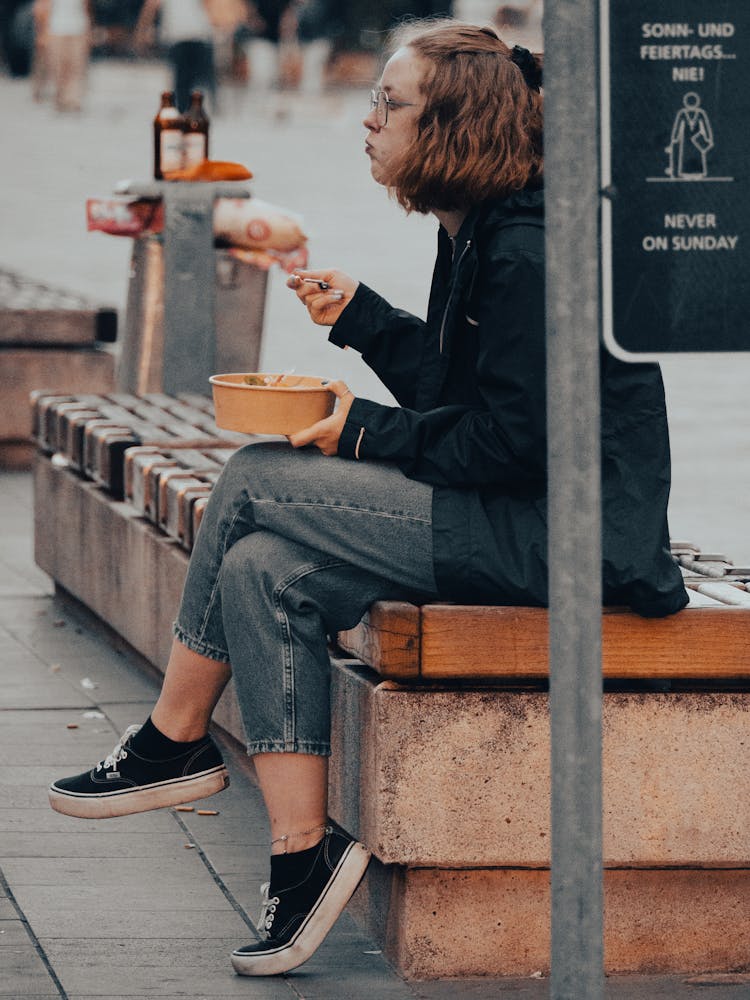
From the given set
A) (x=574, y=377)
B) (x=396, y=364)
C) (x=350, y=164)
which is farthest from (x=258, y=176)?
(x=574, y=377)

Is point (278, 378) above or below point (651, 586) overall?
above

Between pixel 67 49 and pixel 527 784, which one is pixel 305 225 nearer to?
pixel 527 784

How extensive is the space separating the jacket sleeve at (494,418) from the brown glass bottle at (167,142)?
4233mm

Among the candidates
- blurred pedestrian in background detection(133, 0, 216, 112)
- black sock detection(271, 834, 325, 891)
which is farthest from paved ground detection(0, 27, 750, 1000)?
blurred pedestrian in background detection(133, 0, 216, 112)

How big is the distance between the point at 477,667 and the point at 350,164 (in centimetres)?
2172

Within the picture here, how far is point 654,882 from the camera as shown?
3.71 metres

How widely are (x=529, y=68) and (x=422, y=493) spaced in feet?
2.48

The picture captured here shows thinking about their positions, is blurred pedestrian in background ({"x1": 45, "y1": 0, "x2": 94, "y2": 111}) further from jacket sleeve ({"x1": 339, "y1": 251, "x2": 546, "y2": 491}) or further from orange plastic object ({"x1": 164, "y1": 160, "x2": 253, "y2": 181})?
jacket sleeve ({"x1": 339, "y1": 251, "x2": 546, "y2": 491})

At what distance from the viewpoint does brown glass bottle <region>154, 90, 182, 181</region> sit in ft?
25.4

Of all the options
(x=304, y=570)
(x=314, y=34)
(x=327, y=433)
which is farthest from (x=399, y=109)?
(x=314, y=34)

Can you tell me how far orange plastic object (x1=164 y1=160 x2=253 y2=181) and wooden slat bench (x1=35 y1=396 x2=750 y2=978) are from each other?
13.9ft

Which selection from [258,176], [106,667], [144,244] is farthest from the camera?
[258,176]

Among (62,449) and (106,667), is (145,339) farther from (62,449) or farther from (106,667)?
(106,667)

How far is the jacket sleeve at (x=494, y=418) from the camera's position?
3.55 metres
